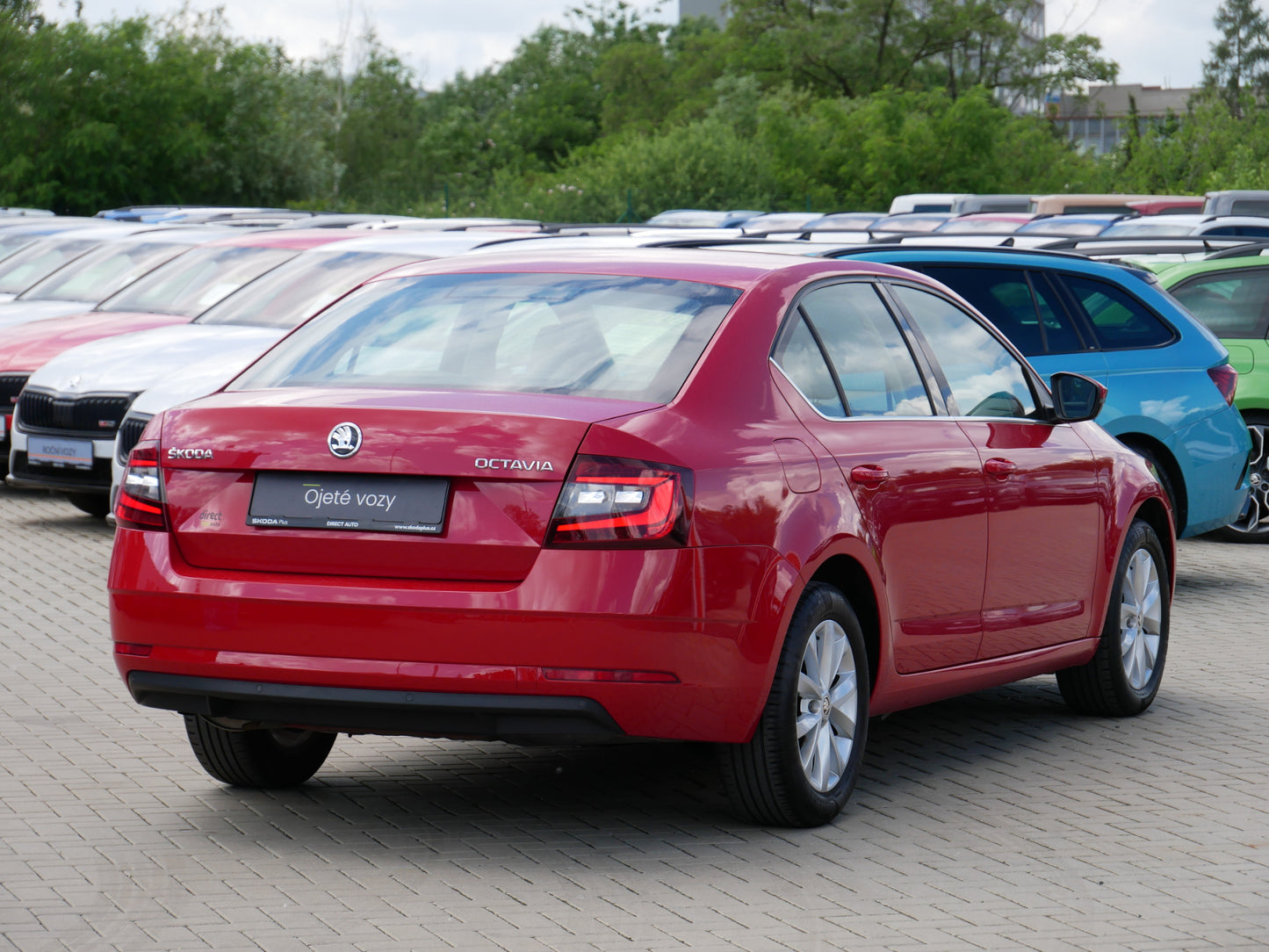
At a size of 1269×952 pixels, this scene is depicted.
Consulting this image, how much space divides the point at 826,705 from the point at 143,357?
23.9 ft

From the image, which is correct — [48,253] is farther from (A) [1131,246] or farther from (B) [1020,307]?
(B) [1020,307]

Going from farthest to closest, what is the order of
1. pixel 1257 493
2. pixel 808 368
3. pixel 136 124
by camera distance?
pixel 136 124 < pixel 1257 493 < pixel 808 368

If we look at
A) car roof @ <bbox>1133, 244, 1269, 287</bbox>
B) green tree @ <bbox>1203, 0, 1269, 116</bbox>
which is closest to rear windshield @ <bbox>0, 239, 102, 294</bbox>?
car roof @ <bbox>1133, 244, 1269, 287</bbox>

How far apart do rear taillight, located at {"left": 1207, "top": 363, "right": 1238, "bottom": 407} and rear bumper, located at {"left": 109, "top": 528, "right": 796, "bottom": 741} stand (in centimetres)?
618

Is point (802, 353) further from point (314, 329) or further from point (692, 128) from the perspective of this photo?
point (692, 128)

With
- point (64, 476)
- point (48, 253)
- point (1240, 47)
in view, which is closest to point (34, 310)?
point (48, 253)

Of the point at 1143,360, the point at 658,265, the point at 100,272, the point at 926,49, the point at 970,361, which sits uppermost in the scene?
the point at 926,49

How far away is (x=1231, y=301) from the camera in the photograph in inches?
498

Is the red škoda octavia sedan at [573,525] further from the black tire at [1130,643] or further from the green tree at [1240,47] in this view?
the green tree at [1240,47]

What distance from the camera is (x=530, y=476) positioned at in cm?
470

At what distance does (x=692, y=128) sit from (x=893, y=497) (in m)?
45.2

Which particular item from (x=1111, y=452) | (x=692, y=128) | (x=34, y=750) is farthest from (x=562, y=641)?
(x=692, y=128)

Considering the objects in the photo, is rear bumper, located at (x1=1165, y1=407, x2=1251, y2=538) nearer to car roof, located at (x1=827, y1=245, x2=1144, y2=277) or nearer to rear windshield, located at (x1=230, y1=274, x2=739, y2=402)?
car roof, located at (x1=827, y1=245, x2=1144, y2=277)

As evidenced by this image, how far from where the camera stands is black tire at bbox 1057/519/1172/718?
7.10m
